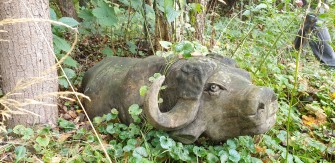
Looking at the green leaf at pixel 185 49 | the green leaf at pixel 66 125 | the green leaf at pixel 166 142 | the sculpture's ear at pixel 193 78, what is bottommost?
the green leaf at pixel 66 125

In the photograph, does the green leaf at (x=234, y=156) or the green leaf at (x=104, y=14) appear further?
the green leaf at (x=104, y=14)

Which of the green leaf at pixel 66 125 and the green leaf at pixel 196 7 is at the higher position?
the green leaf at pixel 196 7

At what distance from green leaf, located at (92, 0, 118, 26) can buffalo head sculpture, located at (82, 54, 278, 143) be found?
2.91 ft

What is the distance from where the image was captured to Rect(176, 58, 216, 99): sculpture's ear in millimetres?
2389

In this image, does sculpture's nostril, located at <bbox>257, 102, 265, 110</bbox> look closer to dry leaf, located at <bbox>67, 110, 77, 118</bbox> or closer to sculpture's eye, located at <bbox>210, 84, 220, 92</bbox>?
sculpture's eye, located at <bbox>210, 84, 220, 92</bbox>

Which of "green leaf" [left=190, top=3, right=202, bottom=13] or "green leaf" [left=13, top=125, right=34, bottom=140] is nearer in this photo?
"green leaf" [left=13, top=125, right=34, bottom=140]

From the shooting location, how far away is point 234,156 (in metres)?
2.43

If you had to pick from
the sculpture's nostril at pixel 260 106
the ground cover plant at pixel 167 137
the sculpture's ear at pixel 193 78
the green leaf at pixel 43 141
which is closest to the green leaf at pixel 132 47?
the ground cover plant at pixel 167 137

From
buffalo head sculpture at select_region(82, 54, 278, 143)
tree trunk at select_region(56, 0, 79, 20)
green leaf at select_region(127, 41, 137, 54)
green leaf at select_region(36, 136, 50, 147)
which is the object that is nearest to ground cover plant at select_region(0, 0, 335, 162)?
green leaf at select_region(36, 136, 50, 147)

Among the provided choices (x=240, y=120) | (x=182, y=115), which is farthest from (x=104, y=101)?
(x=240, y=120)

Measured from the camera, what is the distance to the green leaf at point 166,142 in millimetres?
2365

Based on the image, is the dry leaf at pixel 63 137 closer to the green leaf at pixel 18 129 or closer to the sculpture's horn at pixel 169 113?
the green leaf at pixel 18 129

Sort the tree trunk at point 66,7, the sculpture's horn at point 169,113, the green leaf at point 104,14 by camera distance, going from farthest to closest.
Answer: the tree trunk at point 66,7 < the green leaf at point 104,14 < the sculpture's horn at point 169,113

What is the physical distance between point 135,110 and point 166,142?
0.33 m
